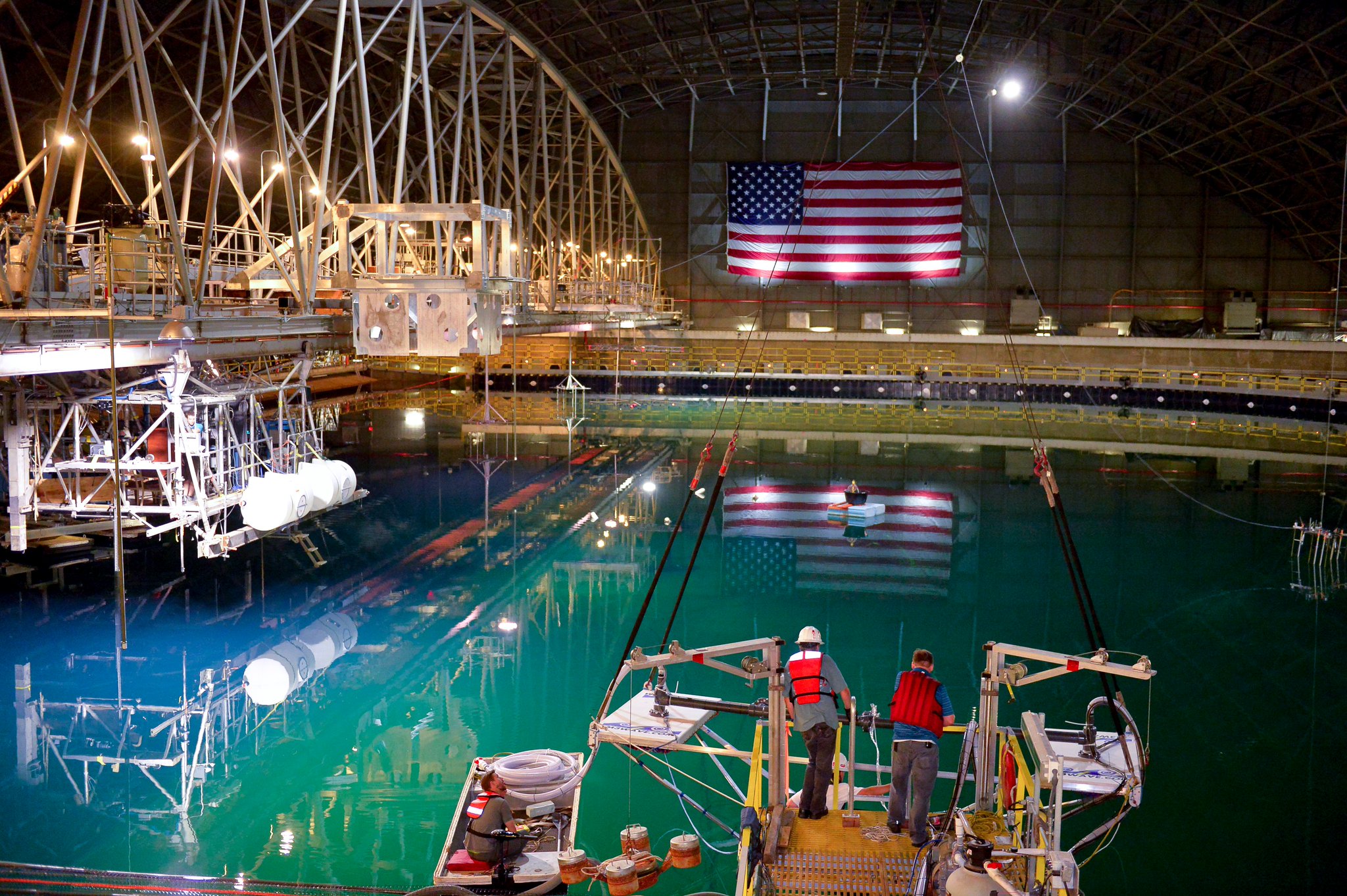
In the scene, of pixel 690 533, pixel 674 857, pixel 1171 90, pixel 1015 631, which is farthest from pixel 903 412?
pixel 674 857

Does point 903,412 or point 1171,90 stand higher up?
point 1171,90

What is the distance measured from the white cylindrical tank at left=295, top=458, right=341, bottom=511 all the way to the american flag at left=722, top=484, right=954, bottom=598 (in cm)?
812

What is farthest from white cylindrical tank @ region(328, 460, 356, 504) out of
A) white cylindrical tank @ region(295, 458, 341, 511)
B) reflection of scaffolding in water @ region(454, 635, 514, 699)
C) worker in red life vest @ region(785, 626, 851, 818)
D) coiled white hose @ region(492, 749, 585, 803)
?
worker in red life vest @ region(785, 626, 851, 818)

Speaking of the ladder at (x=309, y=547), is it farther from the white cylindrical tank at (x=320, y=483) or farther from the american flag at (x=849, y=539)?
the american flag at (x=849, y=539)

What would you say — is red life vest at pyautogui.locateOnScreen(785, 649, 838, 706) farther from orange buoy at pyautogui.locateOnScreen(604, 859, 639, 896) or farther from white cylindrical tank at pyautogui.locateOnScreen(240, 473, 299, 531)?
white cylindrical tank at pyautogui.locateOnScreen(240, 473, 299, 531)

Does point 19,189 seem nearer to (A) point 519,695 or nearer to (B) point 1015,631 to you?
(A) point 519,695

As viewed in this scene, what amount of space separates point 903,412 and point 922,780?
133 ft

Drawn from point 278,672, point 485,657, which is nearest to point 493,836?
point 485,657

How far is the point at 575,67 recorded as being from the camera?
4428 cm

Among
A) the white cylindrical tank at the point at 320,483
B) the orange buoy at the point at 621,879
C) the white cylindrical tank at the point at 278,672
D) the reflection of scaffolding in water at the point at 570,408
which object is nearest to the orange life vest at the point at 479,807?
the orange buoy at the point at 621,879

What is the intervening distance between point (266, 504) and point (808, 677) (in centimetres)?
1360

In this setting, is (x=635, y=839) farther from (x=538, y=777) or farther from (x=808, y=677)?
(x=808, y=677)

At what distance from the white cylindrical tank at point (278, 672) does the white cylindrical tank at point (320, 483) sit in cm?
447

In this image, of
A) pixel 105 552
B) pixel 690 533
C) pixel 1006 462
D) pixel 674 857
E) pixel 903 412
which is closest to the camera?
pixel 674 857
